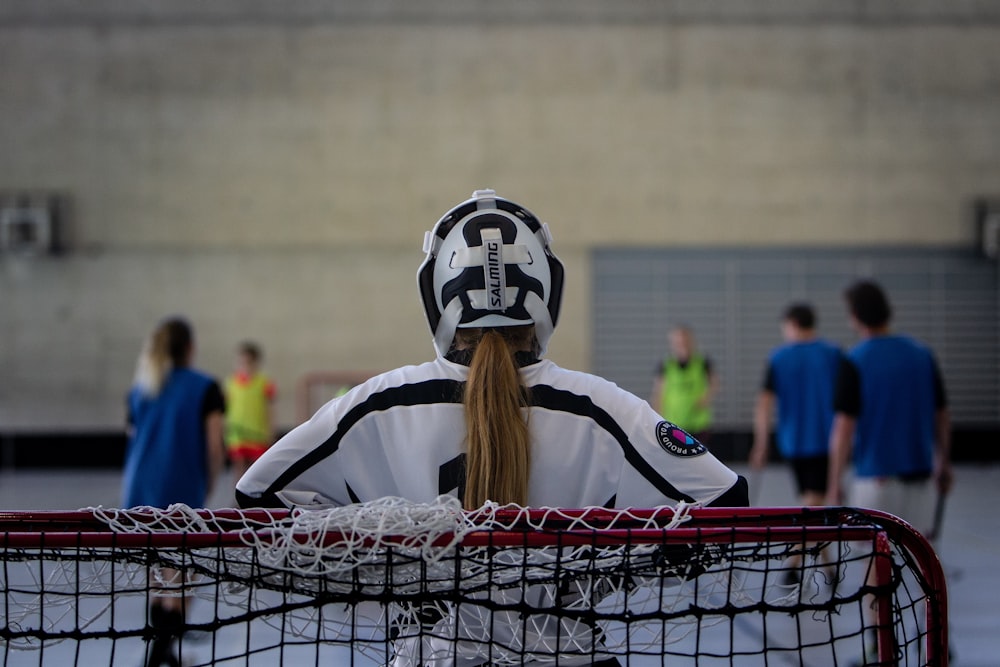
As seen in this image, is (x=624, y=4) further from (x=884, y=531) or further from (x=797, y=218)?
(x=884, y=531)

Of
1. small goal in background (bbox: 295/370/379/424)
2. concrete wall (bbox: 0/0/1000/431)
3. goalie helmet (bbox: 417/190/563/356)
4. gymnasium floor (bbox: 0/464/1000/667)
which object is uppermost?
concrete wall (bbox: 0/0/1000/431)

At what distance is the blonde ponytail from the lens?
6.43 ft

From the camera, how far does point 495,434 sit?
6.41 ft

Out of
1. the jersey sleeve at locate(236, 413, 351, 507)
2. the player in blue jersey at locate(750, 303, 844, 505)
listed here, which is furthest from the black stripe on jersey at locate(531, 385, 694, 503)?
the player in blue jersey at locate(750, 303, 844, 505)

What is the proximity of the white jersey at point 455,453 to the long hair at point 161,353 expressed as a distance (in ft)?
10.4

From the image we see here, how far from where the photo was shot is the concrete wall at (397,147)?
1402cm

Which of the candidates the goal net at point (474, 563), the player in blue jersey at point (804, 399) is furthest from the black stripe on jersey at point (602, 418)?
the player in blue jersey at point (804, 399)

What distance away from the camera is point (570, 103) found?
14.2 metres

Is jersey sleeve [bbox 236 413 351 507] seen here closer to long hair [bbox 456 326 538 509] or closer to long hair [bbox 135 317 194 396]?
long hair [bbox 456 326 538 509]

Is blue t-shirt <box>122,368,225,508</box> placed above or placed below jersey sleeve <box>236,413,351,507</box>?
below

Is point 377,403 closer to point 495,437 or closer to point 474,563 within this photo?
point 495,437

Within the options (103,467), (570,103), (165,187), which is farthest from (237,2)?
(103,467)

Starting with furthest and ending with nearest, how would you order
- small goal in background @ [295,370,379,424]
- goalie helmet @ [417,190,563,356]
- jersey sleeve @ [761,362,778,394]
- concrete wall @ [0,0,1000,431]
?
concrete wall @ [0,0,1000,431] < small goal in background @ [295,370,379,424] < jersey sleeve @ [761,362,778,394] < goalie helmet @ [417,190,563,356]

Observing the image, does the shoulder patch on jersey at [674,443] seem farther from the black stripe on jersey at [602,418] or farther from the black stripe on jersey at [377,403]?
the black stripe on jersey at [377,403]
